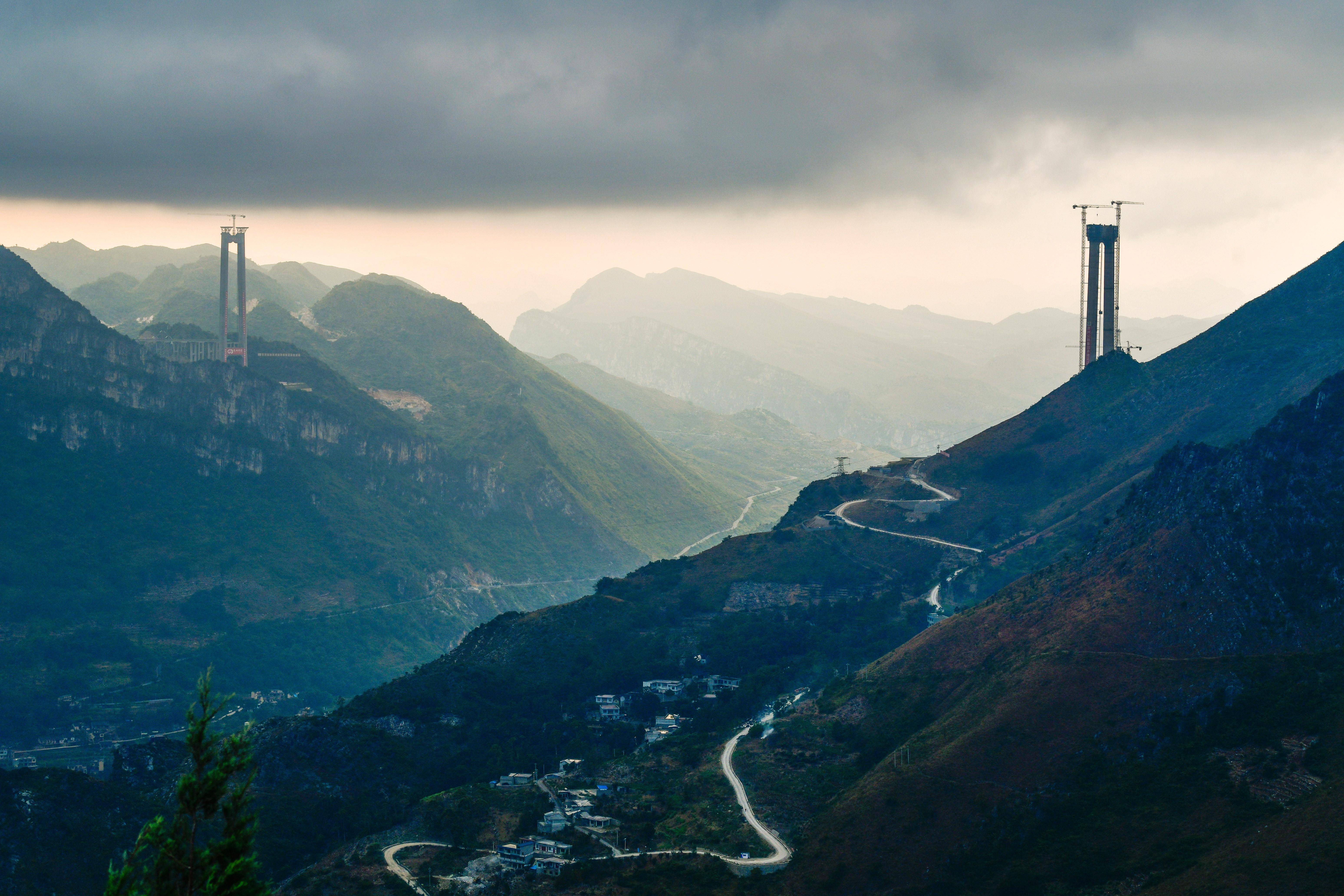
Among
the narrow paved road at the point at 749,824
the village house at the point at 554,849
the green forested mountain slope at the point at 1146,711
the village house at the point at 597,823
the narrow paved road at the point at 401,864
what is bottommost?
the narrow paved road at the point at 401,864

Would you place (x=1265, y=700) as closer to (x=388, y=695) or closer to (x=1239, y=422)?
(x=1239, y=422)

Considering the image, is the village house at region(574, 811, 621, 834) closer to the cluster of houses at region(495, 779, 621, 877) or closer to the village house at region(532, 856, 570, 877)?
the cluster of houses at region(495, 779, 621, 877)


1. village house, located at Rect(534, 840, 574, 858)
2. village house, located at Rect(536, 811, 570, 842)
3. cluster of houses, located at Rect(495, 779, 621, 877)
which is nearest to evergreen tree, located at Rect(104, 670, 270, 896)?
cluster of houses, located at Rect(495, 779, 621, 877)

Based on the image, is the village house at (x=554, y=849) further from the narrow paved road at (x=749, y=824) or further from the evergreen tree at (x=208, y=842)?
the evergreen tree at (x=208, y=842)

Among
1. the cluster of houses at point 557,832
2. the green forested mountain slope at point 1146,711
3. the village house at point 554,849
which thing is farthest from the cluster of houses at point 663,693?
the village house at point 554,849

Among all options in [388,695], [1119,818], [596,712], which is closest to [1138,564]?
[1119,818]
